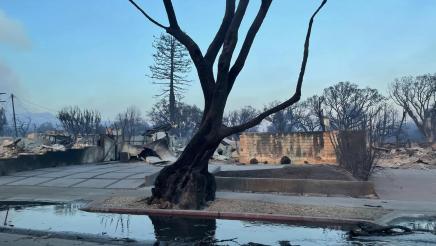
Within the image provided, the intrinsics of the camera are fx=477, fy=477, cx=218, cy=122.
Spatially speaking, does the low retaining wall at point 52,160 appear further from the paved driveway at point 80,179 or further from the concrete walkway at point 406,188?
the concrete walkway at point 406,188

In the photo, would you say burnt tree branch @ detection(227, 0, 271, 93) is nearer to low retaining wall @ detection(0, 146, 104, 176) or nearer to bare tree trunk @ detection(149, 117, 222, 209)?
bare tree trunk @ detection(149, 117, 222, 209)

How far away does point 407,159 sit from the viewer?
3209cm

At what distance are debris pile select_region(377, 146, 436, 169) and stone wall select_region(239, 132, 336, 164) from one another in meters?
3.28

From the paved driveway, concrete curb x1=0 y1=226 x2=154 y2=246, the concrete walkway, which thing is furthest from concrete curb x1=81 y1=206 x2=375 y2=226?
the paved driveway

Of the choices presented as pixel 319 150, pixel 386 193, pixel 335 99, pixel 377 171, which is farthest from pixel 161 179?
pixel 335 99

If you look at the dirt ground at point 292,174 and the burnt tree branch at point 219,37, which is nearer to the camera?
the burnt tree branch at point 219,37

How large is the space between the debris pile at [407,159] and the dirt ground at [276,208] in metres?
16.2

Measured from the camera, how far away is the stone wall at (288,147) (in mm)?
28812

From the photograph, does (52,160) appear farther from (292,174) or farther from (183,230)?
(183,230)

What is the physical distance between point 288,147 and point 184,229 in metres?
20.4

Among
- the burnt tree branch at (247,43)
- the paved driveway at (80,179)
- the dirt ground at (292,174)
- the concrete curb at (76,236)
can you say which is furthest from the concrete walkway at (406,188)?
the concrete curb at (76,236)

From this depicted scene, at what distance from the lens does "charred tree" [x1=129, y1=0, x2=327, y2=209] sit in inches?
503

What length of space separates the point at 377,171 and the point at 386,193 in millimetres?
8693

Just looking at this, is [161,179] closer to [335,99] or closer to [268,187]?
[268,187]
